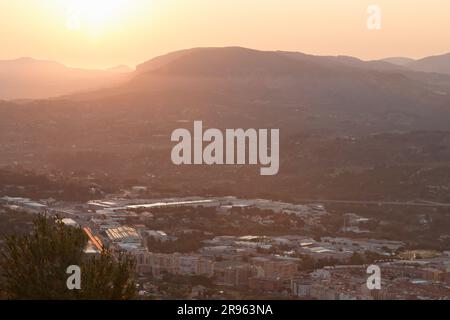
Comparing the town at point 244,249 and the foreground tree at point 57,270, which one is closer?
the foreground tree at point 57,270

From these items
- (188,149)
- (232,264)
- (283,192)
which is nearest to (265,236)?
(232,264)

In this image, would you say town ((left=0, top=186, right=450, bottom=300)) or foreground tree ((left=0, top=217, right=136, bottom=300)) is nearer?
foreground tree ((left=0, top=217, right=136, bottom=300))

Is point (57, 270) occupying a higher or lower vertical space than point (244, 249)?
higher

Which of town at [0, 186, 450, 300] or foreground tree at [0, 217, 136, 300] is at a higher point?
foreground tree at [0, 217, 136, 300]

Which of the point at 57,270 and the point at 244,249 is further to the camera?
the point at 244,249
